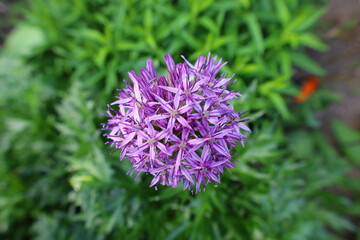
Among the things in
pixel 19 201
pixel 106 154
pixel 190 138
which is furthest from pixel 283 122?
pixel 19 201

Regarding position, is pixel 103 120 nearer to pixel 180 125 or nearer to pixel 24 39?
pixel 180 125

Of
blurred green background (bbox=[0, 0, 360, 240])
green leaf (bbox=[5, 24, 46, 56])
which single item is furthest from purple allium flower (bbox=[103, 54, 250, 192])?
green leaf (bbox=[5, 24, 46, 56])

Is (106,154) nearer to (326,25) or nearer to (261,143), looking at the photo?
(261,143)

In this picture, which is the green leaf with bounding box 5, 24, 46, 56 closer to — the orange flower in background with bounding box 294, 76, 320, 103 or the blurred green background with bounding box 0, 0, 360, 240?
the blurred green background with bounding box 0, 0, 360, 240

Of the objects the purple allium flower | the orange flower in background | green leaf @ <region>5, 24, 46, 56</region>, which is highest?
green leaf @ <region>5, 24, 46, 56</region>

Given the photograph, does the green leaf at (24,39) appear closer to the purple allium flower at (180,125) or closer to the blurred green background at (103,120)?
the blurred green background at (103,120)

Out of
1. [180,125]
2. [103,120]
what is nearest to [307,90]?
[103,120]
